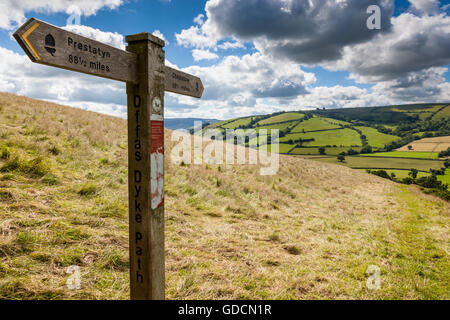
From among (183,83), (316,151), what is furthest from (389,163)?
(183,83)

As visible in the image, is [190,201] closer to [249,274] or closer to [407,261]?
[249,274]

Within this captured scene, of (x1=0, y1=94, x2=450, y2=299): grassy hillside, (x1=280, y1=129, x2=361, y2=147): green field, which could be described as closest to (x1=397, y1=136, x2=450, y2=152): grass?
(x1=280, y1=129, x2=361, y2=147): green field

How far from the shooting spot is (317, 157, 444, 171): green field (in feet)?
231

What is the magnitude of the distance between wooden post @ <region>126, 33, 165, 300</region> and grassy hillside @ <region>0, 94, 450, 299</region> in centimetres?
129

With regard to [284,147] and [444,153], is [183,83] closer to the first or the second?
[284,147]

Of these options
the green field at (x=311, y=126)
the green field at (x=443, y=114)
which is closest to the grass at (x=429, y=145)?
the green field at (x=311, y=126)

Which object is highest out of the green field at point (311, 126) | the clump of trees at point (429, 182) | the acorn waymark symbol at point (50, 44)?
the green field at point (311, 126)

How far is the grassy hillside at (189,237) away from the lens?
4.14m

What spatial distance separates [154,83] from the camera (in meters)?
2.84

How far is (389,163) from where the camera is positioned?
2899 inches

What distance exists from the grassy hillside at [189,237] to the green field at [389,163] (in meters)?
67.3

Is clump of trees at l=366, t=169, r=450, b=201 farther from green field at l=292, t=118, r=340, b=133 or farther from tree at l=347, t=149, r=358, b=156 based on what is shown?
green field at l=292, t=118, r=340, b=133

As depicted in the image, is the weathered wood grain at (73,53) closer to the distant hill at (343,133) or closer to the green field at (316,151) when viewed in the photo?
the distant hill at (343,133)
